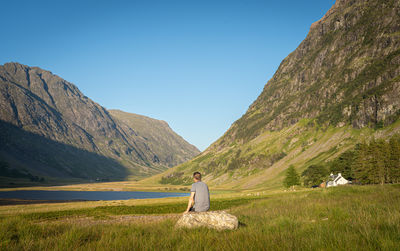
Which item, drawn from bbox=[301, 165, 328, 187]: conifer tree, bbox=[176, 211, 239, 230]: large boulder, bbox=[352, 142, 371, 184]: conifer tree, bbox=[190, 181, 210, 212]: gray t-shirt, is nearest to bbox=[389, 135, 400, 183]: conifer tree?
bbox=[352, 142, 371, 184]: conifer tree

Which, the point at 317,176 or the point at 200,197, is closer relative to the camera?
the point at 200,197

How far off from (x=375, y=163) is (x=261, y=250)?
9478 cm

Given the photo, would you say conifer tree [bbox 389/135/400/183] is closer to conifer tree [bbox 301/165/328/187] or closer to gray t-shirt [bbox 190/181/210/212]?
conifer tree [bbox 301/165/328/187]

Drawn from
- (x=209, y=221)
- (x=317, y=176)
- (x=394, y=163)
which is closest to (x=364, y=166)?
(x=394, y=163)

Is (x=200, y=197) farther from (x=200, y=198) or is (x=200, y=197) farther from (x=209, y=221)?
(x=209, y=221)

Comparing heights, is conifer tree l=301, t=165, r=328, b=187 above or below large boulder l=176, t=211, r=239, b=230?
below

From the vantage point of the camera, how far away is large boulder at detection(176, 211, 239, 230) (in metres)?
Result: 11.4

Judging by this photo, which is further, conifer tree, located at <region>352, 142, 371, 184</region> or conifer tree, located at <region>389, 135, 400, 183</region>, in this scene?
conifer tree, located at <region>352, 142, 371, 184</region>

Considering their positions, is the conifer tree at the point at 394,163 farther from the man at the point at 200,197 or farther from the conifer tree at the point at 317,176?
the man at the point at 200,197

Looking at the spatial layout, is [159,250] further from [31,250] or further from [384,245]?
[384,245]

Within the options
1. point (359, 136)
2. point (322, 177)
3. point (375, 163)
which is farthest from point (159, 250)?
point (359, 136)

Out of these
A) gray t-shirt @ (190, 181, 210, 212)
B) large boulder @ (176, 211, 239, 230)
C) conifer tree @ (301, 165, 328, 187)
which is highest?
gray t-shirt @ (190, 181, 210, 212)

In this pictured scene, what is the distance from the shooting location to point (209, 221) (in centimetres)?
1185

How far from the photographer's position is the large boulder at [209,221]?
37.4ft
